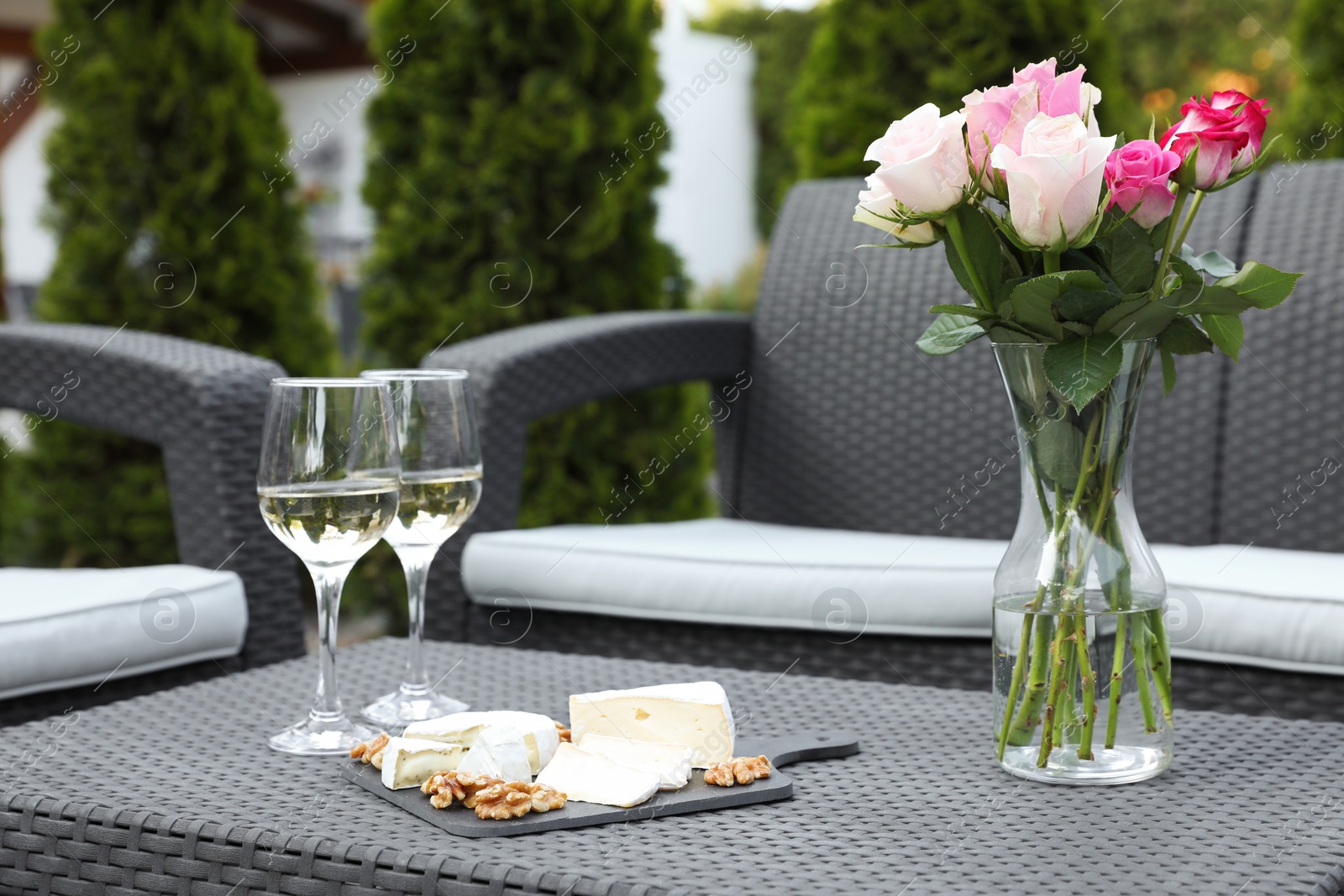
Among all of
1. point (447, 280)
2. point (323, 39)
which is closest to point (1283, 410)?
point (447, 280)

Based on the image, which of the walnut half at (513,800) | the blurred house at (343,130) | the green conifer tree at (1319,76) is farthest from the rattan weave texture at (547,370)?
the blurred house at (343,130)

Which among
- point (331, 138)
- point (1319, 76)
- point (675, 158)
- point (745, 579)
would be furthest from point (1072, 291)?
point (675, 158)

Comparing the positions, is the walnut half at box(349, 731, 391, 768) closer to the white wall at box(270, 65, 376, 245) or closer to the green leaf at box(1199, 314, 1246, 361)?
the green leaf at box(1199, 314, 1246, 361)

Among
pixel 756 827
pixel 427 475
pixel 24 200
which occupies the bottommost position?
pixel 756 827

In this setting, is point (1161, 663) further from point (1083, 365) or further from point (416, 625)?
point (416, 625)

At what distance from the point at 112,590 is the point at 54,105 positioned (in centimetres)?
260

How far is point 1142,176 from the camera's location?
88 centimetres

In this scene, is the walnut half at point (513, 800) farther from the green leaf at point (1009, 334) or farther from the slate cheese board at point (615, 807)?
the green leaf at point (1009, 334)

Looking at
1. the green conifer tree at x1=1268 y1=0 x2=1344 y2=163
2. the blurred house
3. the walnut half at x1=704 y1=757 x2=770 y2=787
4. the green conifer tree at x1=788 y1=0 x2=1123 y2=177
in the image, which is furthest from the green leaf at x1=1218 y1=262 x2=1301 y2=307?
the blurred house

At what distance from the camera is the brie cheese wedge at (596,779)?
0.87m

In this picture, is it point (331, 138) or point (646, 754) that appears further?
point (331, 138)

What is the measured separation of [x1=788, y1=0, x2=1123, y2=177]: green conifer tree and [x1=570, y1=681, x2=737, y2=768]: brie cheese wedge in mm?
2275

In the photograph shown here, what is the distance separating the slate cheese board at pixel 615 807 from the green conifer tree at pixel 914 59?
2277 millimetres

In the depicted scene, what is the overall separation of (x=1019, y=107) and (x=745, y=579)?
878mm
